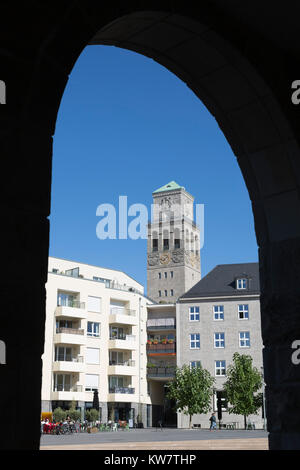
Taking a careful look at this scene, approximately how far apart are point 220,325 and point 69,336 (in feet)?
43.5

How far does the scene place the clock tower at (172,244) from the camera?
3959 inches

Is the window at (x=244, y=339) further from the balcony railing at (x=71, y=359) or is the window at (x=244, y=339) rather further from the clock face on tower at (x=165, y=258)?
the clock face on tower at (x=165, y=258)

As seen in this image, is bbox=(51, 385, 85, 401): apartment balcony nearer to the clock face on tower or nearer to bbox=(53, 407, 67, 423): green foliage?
bbox=(53, 407, 67, 423): green foliage

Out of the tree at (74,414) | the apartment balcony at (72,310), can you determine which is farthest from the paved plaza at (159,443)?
the apartment balcony at (72,310)

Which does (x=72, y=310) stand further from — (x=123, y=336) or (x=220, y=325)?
(x=220, y=325)

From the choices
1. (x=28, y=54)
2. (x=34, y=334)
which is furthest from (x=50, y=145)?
(x=34, y=334)

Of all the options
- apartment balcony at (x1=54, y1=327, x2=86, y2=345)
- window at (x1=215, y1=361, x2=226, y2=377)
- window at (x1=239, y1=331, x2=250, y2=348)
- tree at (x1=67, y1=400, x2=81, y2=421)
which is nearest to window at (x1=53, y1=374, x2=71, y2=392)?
tree at (x1=67, y1=400, x2=81, y2=421)

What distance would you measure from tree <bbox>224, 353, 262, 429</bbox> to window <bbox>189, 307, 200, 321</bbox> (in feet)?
21.4

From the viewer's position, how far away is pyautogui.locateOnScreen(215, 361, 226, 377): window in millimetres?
53031

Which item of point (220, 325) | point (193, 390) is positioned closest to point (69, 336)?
point (193, 390)

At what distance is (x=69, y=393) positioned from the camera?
48.6 meters

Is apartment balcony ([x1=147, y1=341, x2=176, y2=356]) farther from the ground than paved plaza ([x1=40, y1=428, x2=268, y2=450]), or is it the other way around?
apartment balcony ([x1=147, y1=341, x2=176, y2=356])

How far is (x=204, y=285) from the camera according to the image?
55531mm

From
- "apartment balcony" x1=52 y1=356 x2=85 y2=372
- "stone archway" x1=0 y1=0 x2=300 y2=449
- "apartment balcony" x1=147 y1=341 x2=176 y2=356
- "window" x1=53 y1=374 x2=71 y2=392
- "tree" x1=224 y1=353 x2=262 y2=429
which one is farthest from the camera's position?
"apartment balcony" x1=147 y1=341 x2=176 y2=356
